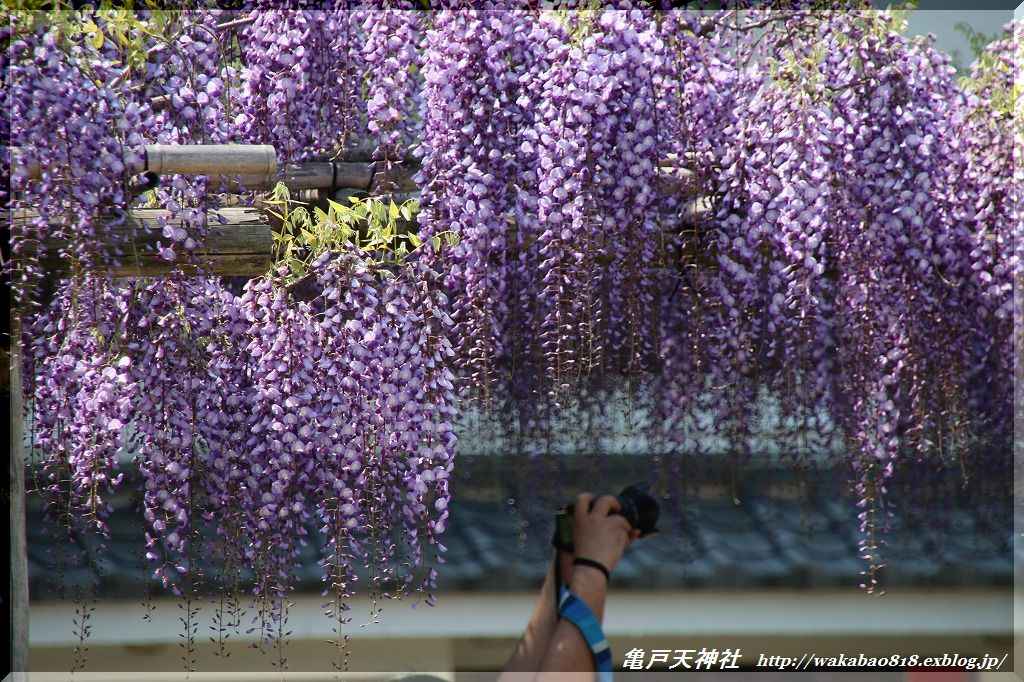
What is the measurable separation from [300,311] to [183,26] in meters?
0.78

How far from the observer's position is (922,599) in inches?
152

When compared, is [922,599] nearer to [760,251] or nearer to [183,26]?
[760,251]

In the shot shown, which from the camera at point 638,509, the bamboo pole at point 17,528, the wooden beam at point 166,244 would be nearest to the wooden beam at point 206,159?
the wooden beam at point 166,244

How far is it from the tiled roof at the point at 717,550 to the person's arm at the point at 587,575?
1.60m

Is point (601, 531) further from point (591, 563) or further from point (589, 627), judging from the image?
point (589, 627)

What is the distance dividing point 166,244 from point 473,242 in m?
0.69

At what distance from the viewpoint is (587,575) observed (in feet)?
6.31

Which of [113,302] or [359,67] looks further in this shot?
[359,67]

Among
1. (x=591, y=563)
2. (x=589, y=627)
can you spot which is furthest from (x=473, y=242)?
(x=589, y=627)

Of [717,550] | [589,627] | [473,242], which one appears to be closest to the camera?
[589,627]

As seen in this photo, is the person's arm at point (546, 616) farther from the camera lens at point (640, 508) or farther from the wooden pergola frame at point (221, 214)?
the wooden pergola frame at point (221, 214)

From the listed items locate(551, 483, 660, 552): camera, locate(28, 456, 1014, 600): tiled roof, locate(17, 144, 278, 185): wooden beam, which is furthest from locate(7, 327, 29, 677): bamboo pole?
locate(551, 483, 660, 552): camera

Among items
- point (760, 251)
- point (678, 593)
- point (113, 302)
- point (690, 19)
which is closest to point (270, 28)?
point (113, 302)

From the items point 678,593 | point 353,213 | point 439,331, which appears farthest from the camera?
point 678,593
